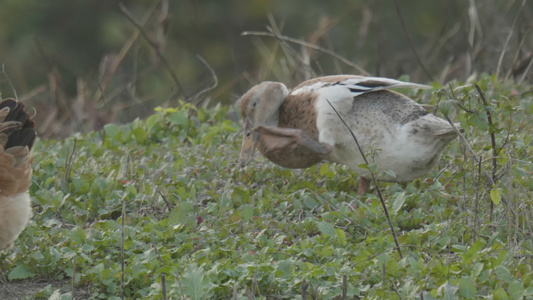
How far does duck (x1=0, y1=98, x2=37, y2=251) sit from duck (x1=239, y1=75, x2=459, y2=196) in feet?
4.52

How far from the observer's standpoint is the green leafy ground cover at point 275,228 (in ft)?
13.6

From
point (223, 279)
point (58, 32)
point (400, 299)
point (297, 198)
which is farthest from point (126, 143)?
point (58, 32)

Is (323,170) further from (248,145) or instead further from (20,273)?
(20,273)

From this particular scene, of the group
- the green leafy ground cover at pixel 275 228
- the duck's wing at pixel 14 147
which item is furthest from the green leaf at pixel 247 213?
the duck's wing at pixel 14 147

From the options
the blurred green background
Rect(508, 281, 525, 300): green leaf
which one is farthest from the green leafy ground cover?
the blurred green background

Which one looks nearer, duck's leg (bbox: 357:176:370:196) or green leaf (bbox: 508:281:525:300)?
green leaf (bbox: 508:281:525:300)

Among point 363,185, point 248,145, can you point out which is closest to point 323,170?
point 363,185

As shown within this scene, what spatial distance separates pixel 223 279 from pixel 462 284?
115 cm

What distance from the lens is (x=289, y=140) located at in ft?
16.7

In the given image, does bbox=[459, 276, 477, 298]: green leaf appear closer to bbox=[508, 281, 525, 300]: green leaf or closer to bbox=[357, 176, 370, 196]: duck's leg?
bbox=[508, 281, 525, 300]: green leaf

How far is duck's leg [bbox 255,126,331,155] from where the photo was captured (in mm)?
5082

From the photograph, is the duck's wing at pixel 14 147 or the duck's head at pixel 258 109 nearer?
the duck's wing at pixel 14 147

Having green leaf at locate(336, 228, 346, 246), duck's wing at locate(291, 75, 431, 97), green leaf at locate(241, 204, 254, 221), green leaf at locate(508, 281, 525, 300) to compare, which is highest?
duck's wing at locate(291, 75, 431, 97)

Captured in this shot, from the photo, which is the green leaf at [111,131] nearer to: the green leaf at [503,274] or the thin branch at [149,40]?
the thin branch at [149,40]
